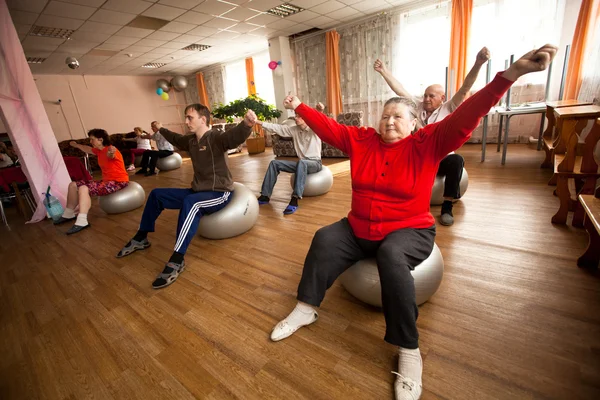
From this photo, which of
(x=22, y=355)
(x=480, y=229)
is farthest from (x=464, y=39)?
(x=22, y=355)

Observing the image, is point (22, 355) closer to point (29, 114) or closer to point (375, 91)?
point (29, 114)

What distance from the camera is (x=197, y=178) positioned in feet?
7.17

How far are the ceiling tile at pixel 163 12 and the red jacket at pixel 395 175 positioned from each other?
15.6 feet

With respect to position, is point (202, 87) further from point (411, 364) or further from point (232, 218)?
point (411, 364)

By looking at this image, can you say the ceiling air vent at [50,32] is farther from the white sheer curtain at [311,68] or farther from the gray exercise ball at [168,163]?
the white sheer curtain at [311,68]

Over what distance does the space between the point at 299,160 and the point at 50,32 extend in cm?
545

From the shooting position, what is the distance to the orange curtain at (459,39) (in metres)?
4.74

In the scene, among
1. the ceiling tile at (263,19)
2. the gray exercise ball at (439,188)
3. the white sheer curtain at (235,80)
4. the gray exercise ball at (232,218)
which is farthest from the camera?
the white sheer curtain at (235,80)

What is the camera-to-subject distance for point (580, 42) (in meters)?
3.88

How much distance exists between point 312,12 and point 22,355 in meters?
6.17

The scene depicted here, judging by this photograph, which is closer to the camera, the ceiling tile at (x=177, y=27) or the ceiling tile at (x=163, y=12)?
the ceiling tile at (x=163, y=12)

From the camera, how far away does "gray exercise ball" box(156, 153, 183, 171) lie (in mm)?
6227

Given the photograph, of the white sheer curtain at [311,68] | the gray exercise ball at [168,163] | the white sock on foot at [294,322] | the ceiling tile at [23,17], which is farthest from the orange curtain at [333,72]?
the white sock on foot at [294,322]

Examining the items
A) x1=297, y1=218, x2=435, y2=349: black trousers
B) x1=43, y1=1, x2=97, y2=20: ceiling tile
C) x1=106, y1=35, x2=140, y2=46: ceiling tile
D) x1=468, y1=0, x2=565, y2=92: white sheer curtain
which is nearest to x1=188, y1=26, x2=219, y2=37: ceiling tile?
x1=106, y1=35, x2=140, y2=46: ceiling tile
